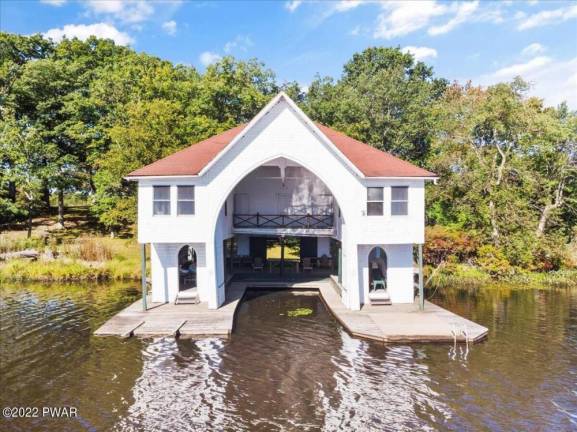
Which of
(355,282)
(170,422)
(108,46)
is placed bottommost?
(170,422)

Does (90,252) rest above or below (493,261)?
above

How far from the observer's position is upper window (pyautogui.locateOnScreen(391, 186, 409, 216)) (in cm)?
2183

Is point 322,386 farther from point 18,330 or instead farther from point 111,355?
point 18,330

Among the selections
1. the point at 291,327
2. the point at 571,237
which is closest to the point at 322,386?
the point at 291,327

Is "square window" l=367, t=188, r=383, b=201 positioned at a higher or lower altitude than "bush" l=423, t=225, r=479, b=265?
higher

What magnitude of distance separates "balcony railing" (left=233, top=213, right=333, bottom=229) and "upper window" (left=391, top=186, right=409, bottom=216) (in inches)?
234

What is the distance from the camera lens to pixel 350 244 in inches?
840

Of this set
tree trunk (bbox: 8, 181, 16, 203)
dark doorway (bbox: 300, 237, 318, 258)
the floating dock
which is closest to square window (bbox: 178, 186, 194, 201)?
the floating dock

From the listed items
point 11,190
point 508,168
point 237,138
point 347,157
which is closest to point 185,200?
point 237,138

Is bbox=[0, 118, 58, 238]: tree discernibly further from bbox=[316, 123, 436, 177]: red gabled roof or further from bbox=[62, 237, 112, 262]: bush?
bbox=[316, 123, 436, 177]: red gabled roof

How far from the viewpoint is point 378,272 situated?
24.2m

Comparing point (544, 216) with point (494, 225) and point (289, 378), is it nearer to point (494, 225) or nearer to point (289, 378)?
point (494, 225)

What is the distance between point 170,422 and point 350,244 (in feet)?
40.7

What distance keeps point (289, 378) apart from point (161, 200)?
1195 cm
